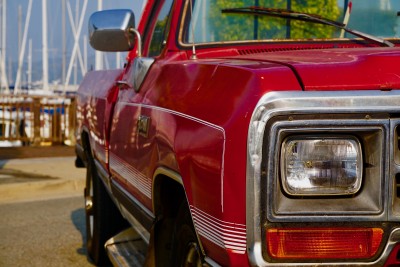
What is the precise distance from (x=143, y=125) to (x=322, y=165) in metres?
1.51

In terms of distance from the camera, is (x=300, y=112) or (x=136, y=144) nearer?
(x=300, y=112)

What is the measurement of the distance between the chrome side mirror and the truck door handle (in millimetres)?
733

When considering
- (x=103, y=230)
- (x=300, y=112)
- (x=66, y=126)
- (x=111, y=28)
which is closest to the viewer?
A: (x=300, y=112)

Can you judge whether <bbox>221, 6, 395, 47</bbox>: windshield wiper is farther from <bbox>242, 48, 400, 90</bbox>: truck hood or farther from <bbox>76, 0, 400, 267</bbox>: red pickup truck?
<bbox>242, 48, 400, 90</bbox>: truck hood

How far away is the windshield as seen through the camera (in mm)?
4035

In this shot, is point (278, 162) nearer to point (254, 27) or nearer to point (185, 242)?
point (185, 242)

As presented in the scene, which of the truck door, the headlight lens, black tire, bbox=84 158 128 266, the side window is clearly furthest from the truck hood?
black tire, bbox=84 158 128 266

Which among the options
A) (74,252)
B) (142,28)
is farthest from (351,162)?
(74,252)

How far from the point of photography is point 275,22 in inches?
161

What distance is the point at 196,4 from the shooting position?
4.11 meters

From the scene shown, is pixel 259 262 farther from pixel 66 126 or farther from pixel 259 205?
pixel 66 126

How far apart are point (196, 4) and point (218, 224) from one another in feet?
6.01

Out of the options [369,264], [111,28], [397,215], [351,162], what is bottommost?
[369,264]

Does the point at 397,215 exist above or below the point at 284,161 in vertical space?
below
